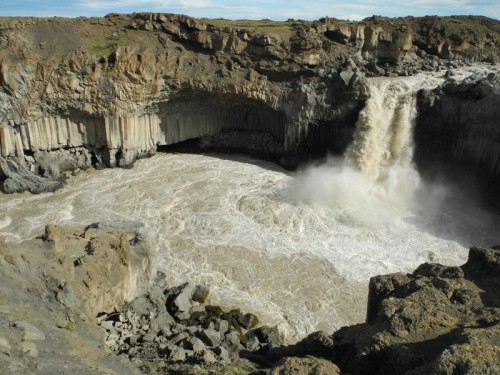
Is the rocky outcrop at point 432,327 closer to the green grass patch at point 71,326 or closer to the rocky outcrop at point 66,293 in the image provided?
the rocky outcrop at point 66,293

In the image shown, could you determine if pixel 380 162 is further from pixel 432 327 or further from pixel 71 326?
pixel 71 326

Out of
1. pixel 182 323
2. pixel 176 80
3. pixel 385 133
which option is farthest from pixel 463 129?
pixel 182 323

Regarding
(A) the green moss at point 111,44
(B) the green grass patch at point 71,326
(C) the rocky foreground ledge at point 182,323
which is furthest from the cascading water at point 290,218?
(A) the green moss at point 111,44

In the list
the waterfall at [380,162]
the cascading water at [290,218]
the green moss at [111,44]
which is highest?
the green moss at [111,44]

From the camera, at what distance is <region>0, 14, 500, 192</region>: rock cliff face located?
3309 cm

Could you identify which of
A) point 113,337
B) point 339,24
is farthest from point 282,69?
point 113,337

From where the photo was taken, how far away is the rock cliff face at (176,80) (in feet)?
109

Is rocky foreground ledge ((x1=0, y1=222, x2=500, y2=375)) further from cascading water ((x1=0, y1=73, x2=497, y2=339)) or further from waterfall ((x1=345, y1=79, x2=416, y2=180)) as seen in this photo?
waterfall ((x1=345, y1=79, x2=416, y2=180))

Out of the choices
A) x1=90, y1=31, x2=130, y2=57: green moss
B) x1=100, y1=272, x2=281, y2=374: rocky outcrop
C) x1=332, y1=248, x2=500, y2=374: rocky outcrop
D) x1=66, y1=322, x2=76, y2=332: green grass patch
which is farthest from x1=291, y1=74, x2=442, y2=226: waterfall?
x1=66, y1=322, x2=76, y2=332: green grass patch

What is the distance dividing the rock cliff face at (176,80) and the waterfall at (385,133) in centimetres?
125

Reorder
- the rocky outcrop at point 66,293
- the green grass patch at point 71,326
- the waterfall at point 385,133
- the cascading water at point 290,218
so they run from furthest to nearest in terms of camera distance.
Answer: the waterfall at point 385,133, the cascading water at point 290,218, the green grass patch at point 71,326, the rocky outcrop at point 66,293

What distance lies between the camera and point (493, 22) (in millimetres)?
41438

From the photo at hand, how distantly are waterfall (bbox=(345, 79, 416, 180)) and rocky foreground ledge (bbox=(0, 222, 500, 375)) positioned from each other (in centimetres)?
1665

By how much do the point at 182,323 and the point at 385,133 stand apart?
20113 millimetres
